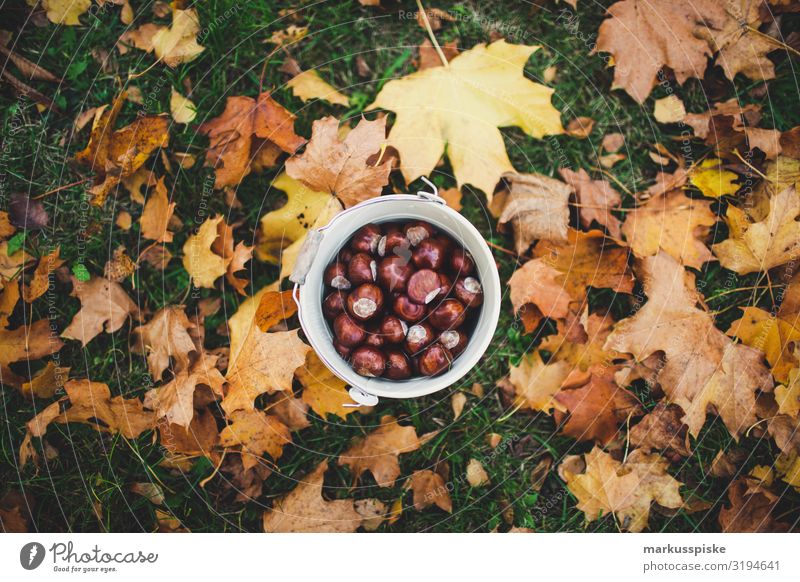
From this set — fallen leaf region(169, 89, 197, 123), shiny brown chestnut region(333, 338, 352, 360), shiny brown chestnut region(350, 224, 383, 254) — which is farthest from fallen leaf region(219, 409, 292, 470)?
fallen leaf region(169, 89, 197, 123)

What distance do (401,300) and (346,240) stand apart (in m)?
0.20

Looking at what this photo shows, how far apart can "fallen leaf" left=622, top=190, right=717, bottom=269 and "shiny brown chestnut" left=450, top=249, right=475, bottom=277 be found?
1.62 ft

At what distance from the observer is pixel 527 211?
60.4 inches

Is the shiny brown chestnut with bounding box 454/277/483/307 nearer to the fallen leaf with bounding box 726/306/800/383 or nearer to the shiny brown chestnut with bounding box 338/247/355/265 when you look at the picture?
the shiny brown chestnut with bounding box 338/247/355/265

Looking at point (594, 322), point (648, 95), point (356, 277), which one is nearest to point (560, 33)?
point (648, 95)

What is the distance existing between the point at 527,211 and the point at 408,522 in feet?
2.99

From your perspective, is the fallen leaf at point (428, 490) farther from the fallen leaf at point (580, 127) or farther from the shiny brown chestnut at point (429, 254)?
the fallen leaf at point (580, 127)

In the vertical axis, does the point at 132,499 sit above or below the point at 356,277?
below

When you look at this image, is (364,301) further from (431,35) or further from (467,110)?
(431,35)

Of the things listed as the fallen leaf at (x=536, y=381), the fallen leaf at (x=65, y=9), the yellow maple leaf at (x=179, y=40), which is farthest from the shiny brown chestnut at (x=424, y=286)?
the fallen leaf at (x=65, y=9)

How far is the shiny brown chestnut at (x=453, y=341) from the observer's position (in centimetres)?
133

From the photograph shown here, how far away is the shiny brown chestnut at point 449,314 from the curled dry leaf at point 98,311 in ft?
2.89

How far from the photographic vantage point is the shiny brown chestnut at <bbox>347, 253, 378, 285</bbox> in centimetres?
133

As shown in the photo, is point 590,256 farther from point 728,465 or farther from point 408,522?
point 408,522
